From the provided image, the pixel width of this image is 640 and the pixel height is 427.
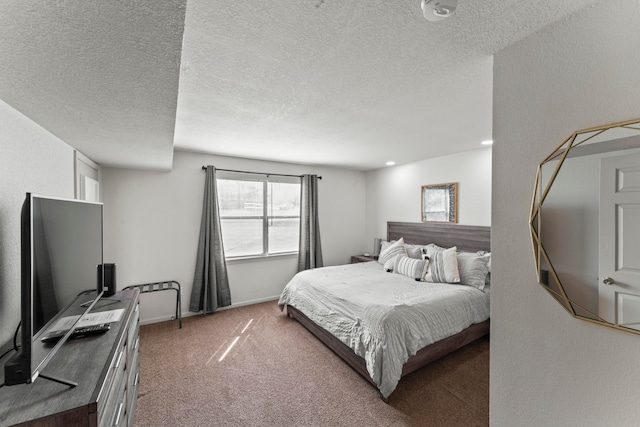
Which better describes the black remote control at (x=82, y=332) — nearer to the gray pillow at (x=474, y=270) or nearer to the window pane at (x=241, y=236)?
the window pane at (x=241, y=236)

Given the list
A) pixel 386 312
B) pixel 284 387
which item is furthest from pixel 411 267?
pixel 284 387

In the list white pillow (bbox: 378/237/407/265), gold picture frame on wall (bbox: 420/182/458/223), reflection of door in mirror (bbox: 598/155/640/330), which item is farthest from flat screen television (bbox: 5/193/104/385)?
gold picture frame on wall (bbox: 420/182/458/223)

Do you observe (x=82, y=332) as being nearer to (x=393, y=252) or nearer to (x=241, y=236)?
(x=241, y=236)

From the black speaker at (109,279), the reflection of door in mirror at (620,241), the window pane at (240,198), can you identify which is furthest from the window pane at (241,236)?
the reflection of door in mirror at (620,241)

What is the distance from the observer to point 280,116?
7.35 feet

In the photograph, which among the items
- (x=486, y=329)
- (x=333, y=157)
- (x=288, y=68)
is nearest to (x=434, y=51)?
(x=288, y=68)

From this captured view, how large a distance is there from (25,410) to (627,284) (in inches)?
84.3

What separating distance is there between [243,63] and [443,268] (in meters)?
3.07

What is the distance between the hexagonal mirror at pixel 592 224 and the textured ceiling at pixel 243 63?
1.93 ft

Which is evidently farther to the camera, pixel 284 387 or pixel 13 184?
pixel 284 387

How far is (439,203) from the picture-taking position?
394 cm

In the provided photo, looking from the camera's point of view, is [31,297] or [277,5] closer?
[31,297]

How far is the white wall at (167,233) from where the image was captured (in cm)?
329

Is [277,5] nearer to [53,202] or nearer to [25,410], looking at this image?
[53,202]
